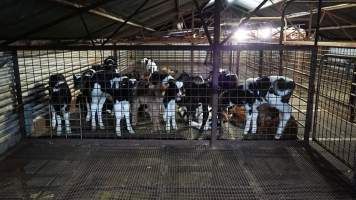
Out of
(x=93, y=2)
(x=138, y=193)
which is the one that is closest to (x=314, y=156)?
(x=138, y=193)

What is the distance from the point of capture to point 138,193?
3.24 metres

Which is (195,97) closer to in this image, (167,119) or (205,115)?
(205,115)

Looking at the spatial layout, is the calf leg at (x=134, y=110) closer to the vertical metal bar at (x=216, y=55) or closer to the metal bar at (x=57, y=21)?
the vertical metal bar at (x=216, y=55)

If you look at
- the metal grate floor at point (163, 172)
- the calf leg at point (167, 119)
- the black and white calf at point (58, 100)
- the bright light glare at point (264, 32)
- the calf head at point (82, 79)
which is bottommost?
the metal grate floor at point (163, 172)

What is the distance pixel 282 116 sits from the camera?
4.94 m

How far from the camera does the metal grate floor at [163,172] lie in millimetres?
3238

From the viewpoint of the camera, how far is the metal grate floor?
324 cm

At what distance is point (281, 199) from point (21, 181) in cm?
291

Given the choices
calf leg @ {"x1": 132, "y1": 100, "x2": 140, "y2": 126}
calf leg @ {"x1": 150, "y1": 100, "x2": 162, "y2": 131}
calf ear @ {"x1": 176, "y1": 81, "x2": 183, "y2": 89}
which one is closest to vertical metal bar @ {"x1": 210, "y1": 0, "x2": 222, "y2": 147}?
calf ear @ {"x1": 176, "y1": 81, "x2": 183, "y2": 89}

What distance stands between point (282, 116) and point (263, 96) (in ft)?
1.46

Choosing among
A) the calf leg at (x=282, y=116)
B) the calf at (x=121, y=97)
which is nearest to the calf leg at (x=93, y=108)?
the calf at (x=121, y=97)

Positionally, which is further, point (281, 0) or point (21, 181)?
point (281, 0)

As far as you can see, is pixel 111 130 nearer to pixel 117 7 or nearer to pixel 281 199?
pixel 117 7

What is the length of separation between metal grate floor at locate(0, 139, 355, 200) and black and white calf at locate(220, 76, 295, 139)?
1.85 ft
